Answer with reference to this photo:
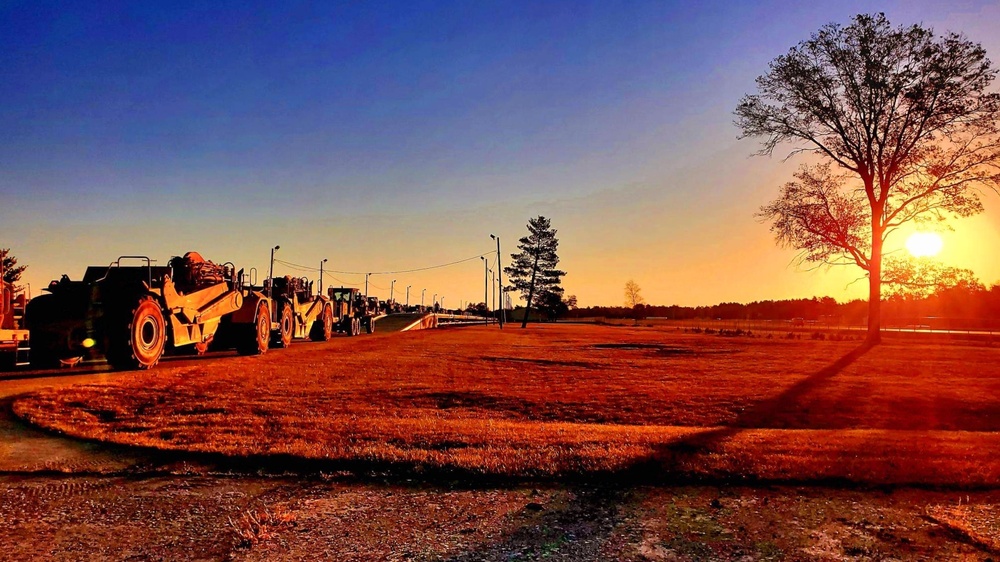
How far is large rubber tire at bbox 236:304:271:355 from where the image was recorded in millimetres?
20844

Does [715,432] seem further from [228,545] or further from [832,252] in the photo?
[832,252]

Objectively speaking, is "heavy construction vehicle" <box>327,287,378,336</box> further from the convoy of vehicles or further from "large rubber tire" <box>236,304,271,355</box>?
the convoy of vehicles

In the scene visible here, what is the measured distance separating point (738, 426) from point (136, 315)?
13192 millimetres

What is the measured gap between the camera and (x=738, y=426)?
10773 millimetres

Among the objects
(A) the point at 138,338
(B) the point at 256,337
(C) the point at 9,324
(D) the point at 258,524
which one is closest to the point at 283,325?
(B) the point at 256,337

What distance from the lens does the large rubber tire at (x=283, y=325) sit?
24564mm

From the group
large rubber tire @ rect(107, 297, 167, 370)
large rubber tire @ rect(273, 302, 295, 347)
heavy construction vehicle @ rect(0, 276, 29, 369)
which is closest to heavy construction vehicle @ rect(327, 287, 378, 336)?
large rubber tire @ rect(273, 302, 295, 347)

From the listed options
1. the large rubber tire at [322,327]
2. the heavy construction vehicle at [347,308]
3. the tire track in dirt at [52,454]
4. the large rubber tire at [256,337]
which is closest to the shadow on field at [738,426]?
the tire track in dirt at [52,454]

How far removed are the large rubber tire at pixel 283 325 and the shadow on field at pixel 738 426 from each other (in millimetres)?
17863

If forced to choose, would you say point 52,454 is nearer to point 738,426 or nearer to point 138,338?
point 138,338

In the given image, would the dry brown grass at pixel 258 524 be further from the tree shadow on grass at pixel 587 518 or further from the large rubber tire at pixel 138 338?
the large rubber tire at pixel 138 338

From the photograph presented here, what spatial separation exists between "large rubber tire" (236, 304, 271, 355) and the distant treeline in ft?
86.2

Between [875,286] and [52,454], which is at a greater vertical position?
[875,286]

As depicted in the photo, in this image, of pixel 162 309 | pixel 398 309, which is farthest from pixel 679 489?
pixel 398 309
